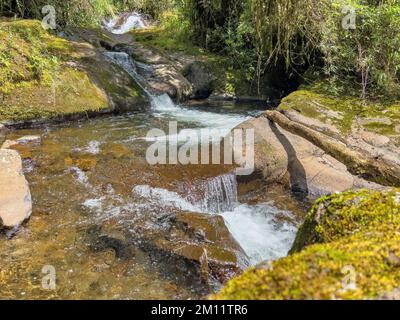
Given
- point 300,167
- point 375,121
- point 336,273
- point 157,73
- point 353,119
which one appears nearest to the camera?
point 336,273

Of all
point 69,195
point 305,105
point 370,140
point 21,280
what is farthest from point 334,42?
point 21,280

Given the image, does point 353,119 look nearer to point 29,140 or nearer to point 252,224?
point 252,224

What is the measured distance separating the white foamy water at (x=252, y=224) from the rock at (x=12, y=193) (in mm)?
1341

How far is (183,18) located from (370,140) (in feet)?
29.3

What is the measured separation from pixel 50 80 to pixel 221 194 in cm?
507

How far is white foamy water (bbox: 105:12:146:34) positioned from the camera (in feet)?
55.0

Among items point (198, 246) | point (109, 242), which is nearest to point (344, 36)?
point (198, 246)

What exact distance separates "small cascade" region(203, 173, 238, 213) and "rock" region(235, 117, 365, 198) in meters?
0.49

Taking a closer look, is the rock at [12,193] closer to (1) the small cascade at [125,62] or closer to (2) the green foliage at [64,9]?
(1) the small cascade at [125,62]

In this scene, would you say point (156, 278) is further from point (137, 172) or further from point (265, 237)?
point (137, 172)

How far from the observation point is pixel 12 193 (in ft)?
14.2

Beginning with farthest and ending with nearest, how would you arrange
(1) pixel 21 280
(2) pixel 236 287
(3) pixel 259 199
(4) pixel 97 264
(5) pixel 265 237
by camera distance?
(3) pixel 259 199, (5) pixel 265 237, (4) pixel 97 264, (1) pixel 21 280, (2) pixel 236 287

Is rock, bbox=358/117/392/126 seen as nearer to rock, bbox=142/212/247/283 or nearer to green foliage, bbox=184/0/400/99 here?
green foliage, bbox=184/0/400/99

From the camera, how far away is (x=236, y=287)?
1421 millimetres
